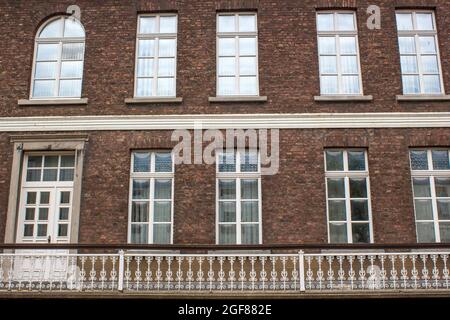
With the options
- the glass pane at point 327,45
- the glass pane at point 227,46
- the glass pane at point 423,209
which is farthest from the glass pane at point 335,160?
the glass pane at point 227,46

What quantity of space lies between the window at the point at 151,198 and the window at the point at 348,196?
393cm

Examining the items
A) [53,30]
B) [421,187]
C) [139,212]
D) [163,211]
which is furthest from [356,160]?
[53,30]

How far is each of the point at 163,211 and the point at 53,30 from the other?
232 inches

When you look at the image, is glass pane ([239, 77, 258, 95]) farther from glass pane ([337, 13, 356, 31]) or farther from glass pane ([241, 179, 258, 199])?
glass pane ([337, 13, 356, 31])

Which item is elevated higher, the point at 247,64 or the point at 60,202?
the point at 247,64

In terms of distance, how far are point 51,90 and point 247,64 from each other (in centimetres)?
519

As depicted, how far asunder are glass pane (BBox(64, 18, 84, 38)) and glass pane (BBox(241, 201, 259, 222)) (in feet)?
20.9

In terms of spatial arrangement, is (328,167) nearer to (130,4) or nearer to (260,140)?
(260,140)

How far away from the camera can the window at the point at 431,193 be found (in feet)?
51.7

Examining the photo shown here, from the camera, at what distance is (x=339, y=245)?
14.5 metres

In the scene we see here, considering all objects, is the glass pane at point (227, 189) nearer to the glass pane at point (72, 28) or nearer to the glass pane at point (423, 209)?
the glass pane at point (423, 209)

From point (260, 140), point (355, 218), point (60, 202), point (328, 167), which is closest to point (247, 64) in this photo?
Answer: point (260, 140)

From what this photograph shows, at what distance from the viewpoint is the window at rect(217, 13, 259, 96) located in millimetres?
17000

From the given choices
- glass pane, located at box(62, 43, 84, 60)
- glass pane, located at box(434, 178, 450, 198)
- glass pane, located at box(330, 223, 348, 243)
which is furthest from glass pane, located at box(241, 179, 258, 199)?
glass pane, located at box(62, 43, 84, 60)
